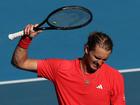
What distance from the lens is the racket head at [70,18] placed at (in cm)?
536

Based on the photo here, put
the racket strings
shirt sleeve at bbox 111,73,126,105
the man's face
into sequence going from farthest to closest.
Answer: the racket strings → shirt sleeve at bbox 111,73,126,105 → the man's face

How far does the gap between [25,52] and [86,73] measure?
57cm

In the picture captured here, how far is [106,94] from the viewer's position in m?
5.12

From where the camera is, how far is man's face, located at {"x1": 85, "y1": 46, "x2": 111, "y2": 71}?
16.1 ft

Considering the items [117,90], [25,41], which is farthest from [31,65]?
[117,90]

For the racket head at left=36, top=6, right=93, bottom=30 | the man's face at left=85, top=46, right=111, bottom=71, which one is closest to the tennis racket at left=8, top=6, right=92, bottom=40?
the racket head at left=36, top=6, right=93, bottom=30

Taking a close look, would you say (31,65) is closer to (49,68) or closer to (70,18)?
(49,68)

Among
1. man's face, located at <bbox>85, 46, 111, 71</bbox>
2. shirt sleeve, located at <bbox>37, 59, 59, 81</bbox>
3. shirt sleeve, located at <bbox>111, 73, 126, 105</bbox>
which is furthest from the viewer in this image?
shirt sleeve, located at <bbox>37, 59, 59, 81</bbox>

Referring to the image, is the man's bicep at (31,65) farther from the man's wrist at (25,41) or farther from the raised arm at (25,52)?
the man's wrist at (25,41)

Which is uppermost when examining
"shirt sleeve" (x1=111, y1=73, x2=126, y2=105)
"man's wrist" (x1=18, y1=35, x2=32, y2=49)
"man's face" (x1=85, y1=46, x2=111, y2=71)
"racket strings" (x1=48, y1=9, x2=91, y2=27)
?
"racket strings" (x1=48, y1=9, x2=91, y2=27)

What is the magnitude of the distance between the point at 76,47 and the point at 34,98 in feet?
6.05

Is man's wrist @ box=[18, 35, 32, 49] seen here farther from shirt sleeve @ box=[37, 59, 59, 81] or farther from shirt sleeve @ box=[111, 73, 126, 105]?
shirt sleeve @ box=[111, 73, 126, 105]

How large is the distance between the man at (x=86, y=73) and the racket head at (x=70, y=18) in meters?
0.33

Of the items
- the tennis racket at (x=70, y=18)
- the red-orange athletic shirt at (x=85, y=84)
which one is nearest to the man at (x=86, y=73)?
the red-orange athletic shirt at (x=85, y=84)
